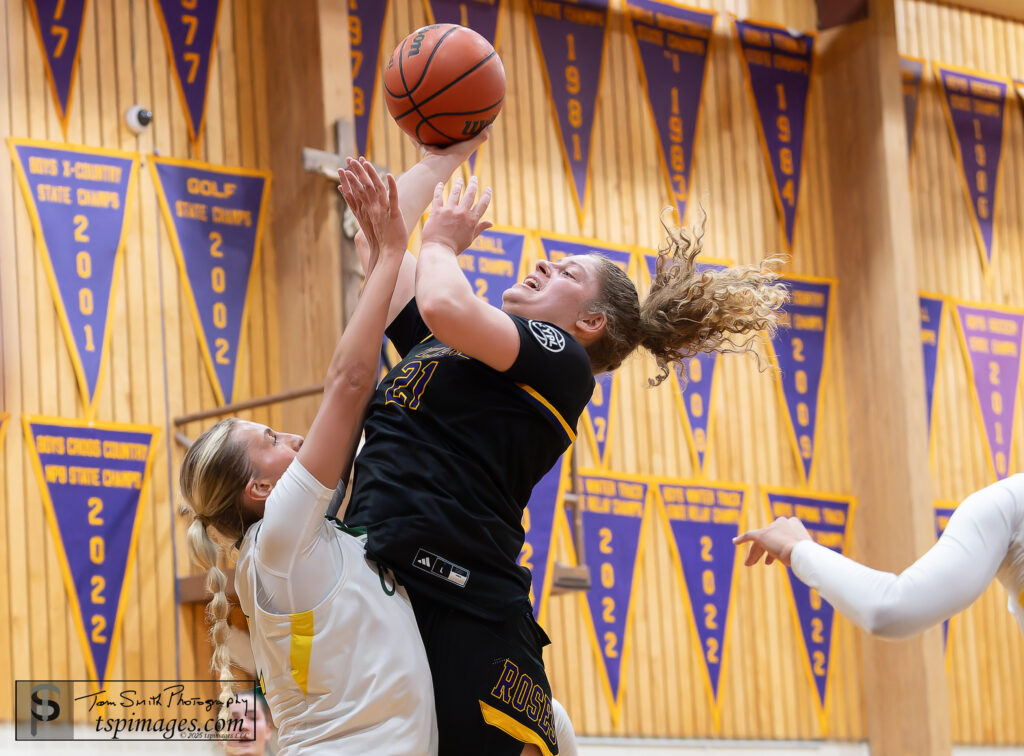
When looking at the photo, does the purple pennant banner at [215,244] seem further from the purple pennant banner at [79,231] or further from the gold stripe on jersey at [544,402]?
the gold stripe on jersey at [544,402]

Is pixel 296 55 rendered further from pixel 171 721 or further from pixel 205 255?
pixel 171 721

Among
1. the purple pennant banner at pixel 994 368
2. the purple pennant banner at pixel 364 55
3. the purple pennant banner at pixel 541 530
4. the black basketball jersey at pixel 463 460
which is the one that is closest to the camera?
the black basketball jersey at pixel 463 460

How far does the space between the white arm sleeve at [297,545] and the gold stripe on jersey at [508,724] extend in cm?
42

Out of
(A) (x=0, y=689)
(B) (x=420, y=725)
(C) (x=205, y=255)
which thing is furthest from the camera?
(C) (x=205, y=255)

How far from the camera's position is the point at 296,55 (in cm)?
815

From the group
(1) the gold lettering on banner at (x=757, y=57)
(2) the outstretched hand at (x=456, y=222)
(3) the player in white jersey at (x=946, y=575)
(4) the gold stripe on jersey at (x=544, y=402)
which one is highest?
(1) the gold lettering on banner at (x=757, y=57)

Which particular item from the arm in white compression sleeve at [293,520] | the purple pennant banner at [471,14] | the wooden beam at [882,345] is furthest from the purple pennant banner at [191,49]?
the arm in white compression sleeve at [293,520]

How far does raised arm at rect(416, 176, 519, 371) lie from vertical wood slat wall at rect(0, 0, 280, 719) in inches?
189

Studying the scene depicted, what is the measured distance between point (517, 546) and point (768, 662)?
677 cm

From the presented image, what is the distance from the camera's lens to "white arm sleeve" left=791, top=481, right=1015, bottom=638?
101 inches

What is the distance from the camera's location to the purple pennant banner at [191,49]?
26.8 ft

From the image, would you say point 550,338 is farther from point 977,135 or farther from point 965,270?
point 977,135

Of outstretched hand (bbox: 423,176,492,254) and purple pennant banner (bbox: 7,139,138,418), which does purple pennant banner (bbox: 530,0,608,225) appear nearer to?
purple pennant banner (bbox: 7,139,138,418)

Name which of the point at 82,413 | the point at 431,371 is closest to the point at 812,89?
the point at 82,413
